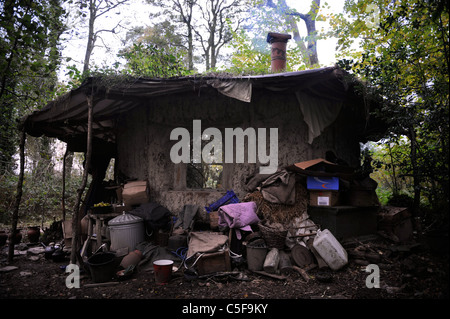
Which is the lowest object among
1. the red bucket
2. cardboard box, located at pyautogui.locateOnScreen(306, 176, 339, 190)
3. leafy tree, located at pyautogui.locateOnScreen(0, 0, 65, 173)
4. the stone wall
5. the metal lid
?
the red bucket

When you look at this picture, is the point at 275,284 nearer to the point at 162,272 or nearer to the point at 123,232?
the point at 162,272

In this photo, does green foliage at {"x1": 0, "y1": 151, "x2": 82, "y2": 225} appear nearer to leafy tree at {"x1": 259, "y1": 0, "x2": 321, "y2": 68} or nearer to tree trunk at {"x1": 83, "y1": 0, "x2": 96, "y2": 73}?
tree trunk at {"x1": 83, "y1": 0, "x2": 96, "y2": 73}

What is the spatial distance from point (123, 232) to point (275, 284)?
3.21 metres

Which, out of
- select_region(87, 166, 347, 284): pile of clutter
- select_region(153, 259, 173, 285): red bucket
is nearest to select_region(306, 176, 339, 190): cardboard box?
select_region(87, 166, 347, 284): pile of clutter

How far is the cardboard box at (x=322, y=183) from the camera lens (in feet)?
17.4

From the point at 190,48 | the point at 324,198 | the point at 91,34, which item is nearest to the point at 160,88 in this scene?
the point at 324,198

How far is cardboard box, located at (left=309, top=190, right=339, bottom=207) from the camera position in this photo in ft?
17.5

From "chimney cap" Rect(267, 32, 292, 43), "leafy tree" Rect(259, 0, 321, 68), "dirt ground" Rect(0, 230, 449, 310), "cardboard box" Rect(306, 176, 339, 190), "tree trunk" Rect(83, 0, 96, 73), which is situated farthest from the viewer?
"leafy tree" Rect(259, 0, 321, 68)

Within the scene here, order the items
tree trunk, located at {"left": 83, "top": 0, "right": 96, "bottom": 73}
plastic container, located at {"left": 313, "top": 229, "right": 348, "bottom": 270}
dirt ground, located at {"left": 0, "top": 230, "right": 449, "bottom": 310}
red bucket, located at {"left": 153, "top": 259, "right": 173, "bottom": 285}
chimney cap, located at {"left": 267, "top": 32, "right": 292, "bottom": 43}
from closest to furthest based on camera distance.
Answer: dirt ground, located at {"left": 0, "top": 230, "right": 449, "bottom": 310} < red bucket, located at {"left": 153, "top": 259, "right": 173, "bottom": 285} < plastic container, located at {"left": 313, "top": 229, "right": 348, "bottom": 270} < chimney cap, located at {"left": 267, "top": 32, "right": 292, "bottom": 43} < tree trunk, located at {"left": 83, "top": 0, "right": 96, "bottom": 73}

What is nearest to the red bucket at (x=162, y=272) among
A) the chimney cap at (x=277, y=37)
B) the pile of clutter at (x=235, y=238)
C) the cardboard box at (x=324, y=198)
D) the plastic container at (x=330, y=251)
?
the pile of clutter at (x=235, y=238)

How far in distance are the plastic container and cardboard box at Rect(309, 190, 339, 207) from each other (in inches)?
29.9
